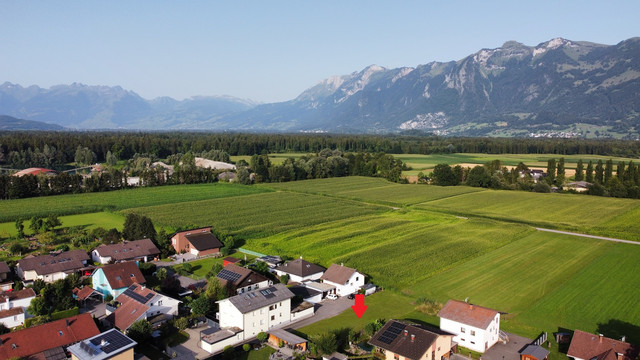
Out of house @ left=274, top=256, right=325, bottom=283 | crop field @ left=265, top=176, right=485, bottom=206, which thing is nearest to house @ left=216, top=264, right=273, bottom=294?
house @ left=274, top=256, right=325, bottom=283

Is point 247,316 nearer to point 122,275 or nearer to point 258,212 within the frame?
point 122,275

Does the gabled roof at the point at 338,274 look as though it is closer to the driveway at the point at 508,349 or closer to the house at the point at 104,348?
the driveway at the point at 508,349

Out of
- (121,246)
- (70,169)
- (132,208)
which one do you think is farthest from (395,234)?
(70,169)

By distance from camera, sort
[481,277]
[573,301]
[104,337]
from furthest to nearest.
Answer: [481,277] → [573,301] → [104,337]

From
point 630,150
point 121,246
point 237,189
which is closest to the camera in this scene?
point 121,246

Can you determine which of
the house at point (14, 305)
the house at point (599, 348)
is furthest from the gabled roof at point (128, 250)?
the house at point (599, 348)

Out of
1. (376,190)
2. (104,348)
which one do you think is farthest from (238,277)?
(376,190)

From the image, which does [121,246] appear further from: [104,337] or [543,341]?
[543,341]
